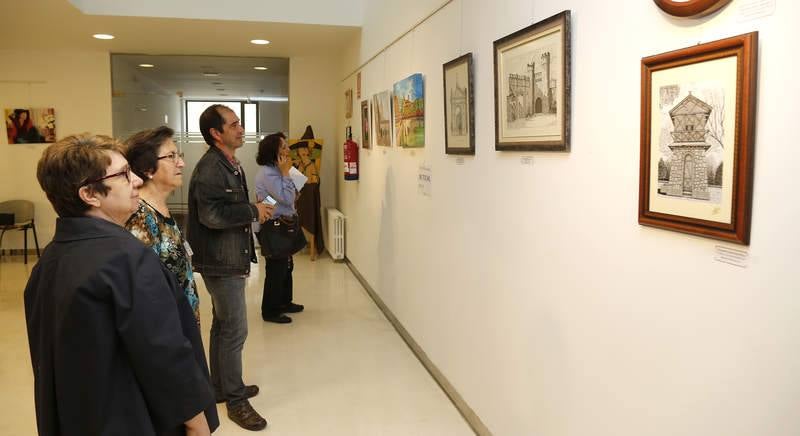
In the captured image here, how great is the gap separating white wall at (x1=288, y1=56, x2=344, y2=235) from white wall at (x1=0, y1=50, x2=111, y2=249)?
2530 millimetres

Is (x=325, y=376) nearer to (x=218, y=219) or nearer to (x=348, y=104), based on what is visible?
(x=218, y=219)

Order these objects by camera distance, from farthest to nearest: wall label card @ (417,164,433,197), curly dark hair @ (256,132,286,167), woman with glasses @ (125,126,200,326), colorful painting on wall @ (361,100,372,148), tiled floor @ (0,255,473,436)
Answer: colorful painting on wall @ (361,100,372,148) < curly dark hair @ (256,132,286,167) < wall label card @ (417,164,433,197) < tiled floor @ (0,255,473,436) < woman with glasses @ (125,126,200,326)

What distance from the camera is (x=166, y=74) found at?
10.0 m

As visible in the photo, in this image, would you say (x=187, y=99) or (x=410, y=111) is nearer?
(x=410, y=111)

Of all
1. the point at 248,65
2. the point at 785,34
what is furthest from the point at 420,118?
the point at 248,65

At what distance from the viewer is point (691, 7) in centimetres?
162

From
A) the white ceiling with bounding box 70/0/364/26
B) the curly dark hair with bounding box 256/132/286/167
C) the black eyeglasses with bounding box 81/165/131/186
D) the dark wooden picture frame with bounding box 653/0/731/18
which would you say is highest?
the white ceiling with bounding box 70/0/364/26

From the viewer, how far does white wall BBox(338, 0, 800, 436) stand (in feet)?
4.76

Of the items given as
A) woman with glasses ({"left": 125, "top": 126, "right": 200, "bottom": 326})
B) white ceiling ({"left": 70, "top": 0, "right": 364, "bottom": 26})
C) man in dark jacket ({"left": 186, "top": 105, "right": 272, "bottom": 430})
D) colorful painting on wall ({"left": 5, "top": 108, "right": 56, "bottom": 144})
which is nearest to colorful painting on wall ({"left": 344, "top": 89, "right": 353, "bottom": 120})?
white ceiling ({"left": 70, "top": 0, "right": 364, "bottom": 26})

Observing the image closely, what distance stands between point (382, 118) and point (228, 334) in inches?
Result: 112

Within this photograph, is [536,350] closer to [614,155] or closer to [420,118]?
[614,155]

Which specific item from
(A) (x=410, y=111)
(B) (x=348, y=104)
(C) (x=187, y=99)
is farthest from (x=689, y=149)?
(C) (x=187, y=99)

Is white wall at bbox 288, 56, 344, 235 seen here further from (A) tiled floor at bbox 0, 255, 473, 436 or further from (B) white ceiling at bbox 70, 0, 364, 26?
(A) tiled floor at bbox 0, 255, 473, 436

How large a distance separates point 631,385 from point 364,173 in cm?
499
